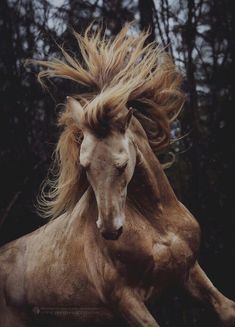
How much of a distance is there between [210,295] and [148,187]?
33.7 inches

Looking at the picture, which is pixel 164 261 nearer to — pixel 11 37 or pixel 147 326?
pixel 147 326

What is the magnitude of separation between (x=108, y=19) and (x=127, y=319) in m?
5.06

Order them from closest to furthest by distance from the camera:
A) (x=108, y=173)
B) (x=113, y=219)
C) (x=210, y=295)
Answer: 1. (x=113, y=219)
2. (x=108, y=173)
3. (x=210, y=295)

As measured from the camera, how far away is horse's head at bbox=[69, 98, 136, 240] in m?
3.27

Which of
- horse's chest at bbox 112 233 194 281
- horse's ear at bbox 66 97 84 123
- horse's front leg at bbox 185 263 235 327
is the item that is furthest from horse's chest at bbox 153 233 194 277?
horse's ear at bbox 66 97 84 123

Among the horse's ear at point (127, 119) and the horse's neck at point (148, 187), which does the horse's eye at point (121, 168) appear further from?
the horse's neck at point (148, 187)

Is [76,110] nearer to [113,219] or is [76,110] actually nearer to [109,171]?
[109,171]

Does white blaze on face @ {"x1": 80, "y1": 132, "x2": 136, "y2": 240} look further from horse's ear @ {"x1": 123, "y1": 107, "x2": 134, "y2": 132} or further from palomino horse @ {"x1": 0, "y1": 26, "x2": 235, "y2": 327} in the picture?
horse's ear @ {"x1": 123, "y1": 107, "x2": 134, "y2": 132}

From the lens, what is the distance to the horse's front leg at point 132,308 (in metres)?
3.65

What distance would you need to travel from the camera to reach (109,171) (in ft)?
11.1

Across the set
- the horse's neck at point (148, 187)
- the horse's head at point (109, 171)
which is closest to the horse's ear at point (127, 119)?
the horse's head at point (109, 171)

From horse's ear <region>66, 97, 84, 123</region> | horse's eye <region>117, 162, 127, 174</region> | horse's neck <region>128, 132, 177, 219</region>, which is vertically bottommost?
horse's neck <region>128, 132, 177, 219</region>

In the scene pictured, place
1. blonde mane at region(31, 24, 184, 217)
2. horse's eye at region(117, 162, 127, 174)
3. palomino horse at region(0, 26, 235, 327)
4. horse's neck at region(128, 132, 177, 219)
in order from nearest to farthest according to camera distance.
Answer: horse's eye at region(117, 162, 127, 174) → palomino horse at region(0, 26, 235, 327) → horse's neck at region(128, 132, 177, 219) → blonde mane at region(31, 24, 184, 217)

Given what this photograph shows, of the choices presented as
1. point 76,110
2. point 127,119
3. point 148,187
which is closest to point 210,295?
point 148,187
